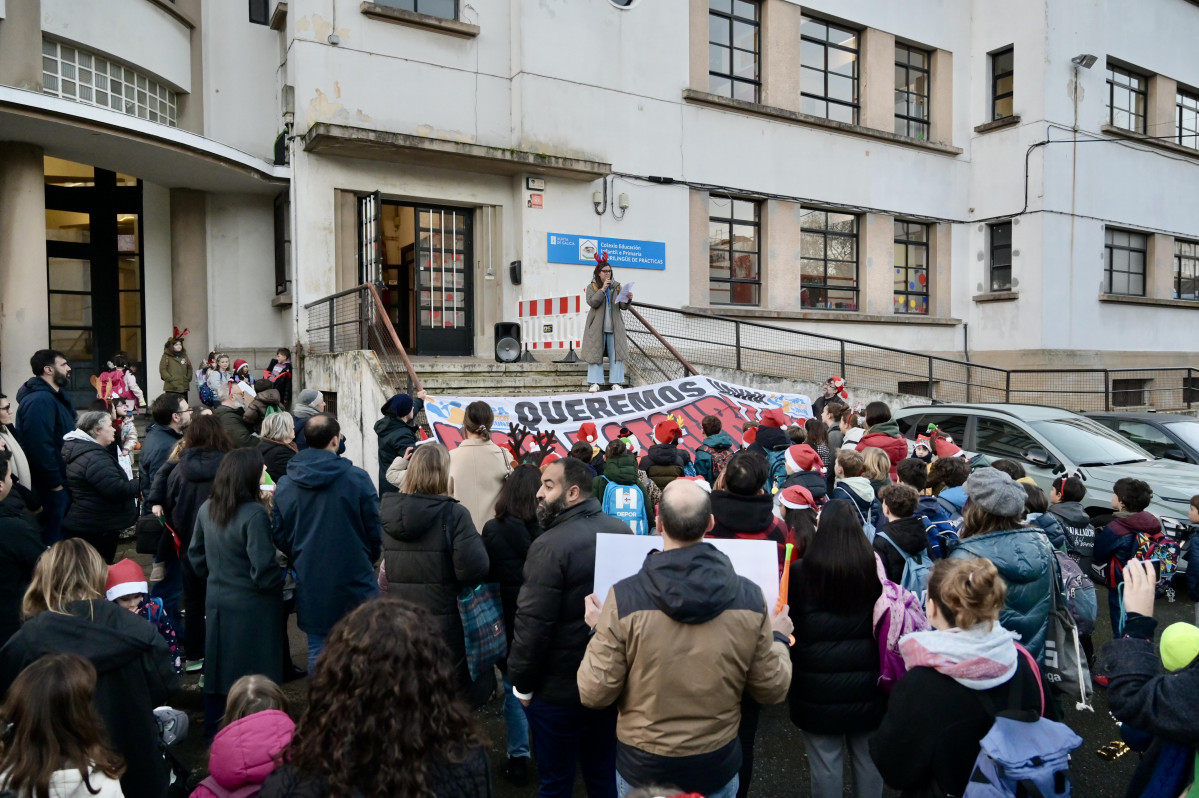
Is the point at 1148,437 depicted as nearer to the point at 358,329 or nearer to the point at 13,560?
the point at 358,329

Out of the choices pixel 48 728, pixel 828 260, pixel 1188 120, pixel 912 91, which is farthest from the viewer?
pixel 1188 120

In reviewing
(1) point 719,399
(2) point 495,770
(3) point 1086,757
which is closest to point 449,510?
(2) point 495,770

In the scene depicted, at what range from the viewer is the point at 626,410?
10.1 meters

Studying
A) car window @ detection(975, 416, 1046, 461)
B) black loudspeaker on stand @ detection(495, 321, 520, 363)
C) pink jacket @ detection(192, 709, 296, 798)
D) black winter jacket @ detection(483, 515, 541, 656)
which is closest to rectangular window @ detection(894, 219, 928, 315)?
car window @ detection(975, 416, 1046, 461)

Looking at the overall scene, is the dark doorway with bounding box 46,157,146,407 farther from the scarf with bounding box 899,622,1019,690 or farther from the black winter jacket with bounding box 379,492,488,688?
the scarf with bounding box 899,622,1019,690

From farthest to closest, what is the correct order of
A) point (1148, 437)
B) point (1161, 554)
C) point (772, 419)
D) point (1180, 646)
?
point (1148, 437) < point (772, 419) < point (1161, 554) < point (1180, 646)

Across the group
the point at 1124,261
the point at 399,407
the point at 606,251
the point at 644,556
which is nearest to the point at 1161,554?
the point at 644,556

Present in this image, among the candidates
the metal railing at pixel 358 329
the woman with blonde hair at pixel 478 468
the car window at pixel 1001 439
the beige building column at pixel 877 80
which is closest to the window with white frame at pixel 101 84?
the metal railing at pixel 358 329

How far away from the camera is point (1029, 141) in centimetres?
1869

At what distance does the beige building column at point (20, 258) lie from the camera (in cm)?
1088

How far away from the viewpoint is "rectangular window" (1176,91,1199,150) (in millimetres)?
21641

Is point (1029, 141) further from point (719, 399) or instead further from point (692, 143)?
point (719, 399)

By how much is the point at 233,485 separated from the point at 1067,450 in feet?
27.6

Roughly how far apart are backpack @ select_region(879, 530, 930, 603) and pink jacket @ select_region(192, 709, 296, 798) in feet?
9.50
